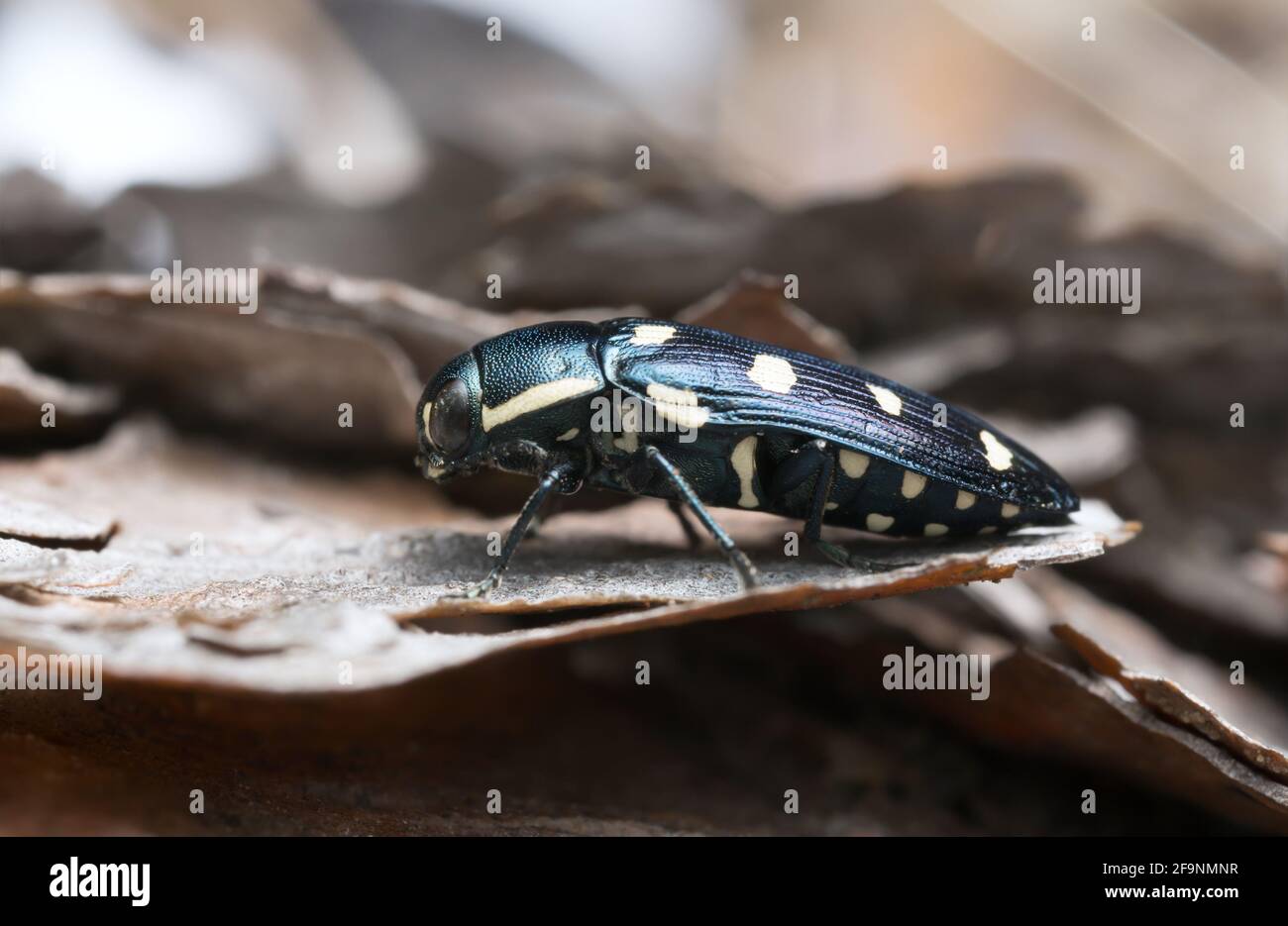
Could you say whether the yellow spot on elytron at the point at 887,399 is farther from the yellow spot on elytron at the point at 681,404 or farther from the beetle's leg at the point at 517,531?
the beetle's leg at the point at 517,531

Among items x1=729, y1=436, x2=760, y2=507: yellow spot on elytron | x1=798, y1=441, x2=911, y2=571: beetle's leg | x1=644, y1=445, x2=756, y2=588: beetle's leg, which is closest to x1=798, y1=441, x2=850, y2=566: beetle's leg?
x1=798, y1=441, x2=911, y2=571: beetle's leg

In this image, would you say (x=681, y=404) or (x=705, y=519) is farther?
(x=681, y=404)

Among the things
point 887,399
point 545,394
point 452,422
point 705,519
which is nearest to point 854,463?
point 887,399

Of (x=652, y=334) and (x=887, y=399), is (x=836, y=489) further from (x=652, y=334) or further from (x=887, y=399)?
(x=652, y=334)

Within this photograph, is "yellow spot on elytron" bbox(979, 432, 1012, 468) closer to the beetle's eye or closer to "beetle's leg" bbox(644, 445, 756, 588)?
"beetle's leg" bbox(644, 445, 756, 588)

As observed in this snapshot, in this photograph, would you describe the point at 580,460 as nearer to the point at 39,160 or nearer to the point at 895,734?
the point at 895,734

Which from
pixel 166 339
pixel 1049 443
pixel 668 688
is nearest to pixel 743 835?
pixel 668 688

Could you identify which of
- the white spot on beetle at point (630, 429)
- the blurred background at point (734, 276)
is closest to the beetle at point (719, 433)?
the white spot on beetle at point (630, 429)
